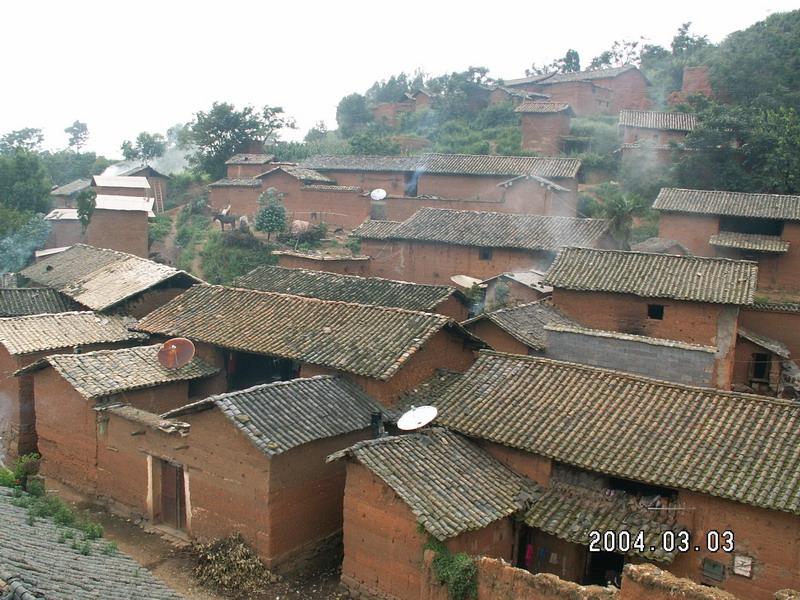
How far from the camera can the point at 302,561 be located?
41.6ft

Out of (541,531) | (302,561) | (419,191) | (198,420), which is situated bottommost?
(302,561)

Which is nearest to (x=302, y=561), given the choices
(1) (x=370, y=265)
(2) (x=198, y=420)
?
(2) (x=198, y=420)

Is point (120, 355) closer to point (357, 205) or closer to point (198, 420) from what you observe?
point (198, 420)

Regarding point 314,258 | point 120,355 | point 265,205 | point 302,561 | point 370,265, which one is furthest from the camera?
point 265,205

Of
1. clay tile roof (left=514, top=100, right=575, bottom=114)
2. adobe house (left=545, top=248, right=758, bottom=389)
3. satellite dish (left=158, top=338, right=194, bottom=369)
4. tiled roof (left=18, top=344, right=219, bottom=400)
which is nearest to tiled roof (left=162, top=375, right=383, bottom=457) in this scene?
tiled roof (left=18, top=344, right=219, bottom=400)

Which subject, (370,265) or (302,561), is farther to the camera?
(370,265)

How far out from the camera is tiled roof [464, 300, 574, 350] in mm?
19000

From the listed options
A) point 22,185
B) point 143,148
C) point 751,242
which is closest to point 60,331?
point 22,185

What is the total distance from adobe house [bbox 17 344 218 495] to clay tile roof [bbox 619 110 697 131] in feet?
100

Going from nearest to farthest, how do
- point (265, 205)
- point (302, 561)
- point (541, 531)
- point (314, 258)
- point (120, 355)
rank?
point (541, 531), point (302, 561), point (120, 355), point (314, 258), point (265, 205)

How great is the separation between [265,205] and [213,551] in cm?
2224

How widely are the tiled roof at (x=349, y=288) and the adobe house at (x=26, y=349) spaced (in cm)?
527

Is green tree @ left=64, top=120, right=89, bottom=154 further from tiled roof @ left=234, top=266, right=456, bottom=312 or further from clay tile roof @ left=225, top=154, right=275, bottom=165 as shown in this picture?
tiled roof @ left=234, top=266, right=456, bottom=312

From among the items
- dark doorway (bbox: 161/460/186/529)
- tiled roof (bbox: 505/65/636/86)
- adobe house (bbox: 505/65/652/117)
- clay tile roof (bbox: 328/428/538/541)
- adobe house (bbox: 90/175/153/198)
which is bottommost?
dark doorway (bbox: 161/460/186/529)
